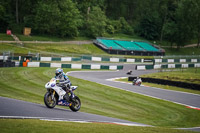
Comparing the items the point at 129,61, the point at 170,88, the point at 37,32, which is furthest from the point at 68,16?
the point at 170,88

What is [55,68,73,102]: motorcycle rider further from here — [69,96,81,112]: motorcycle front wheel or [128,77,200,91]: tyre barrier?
[128,77,200,91]: tyre barrier

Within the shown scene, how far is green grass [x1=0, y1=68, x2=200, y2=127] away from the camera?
15.7 m

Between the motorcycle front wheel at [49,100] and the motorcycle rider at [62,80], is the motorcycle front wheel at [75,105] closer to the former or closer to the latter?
the motorcycle rider at [62,80]

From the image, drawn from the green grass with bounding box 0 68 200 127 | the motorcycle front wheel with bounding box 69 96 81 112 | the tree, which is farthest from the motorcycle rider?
the tree

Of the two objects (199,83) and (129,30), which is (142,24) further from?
(199,83)

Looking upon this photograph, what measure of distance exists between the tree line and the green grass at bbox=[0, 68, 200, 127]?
148 ft

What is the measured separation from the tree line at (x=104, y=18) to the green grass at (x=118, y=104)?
4505cm

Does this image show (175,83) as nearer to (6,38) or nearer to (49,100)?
(49,100)

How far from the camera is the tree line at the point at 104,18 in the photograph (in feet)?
217

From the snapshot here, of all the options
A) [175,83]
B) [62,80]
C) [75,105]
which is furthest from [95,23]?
[62,80]

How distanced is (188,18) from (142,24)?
574 inches

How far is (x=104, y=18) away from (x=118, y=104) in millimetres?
61821

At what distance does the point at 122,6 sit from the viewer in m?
96.5

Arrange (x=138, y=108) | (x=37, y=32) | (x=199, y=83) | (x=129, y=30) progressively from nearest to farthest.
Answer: (x=138, y=108)
(x=199, y=83)
(x=37, y=32)
(x=129, y=30)
